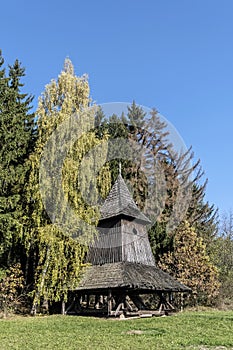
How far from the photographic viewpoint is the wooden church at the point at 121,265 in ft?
57.3

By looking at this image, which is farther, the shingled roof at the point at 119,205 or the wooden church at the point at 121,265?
the shingled roof at the point at 119,205

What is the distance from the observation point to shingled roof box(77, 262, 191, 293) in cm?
1680

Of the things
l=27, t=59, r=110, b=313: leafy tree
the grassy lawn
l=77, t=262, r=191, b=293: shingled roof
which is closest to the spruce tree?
l=27, t=59, r=110, b=313: leafy tree

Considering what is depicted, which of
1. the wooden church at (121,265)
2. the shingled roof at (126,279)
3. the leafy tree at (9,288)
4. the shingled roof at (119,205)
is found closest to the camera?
the shingled roof at (126,279)

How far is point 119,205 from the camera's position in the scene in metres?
20.5

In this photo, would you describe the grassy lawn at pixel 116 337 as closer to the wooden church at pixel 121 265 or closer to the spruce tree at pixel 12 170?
the wooden church at pixel 121 265

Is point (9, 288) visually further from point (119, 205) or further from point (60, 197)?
point (119, 205)

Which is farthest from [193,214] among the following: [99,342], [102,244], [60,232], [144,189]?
[99,342]

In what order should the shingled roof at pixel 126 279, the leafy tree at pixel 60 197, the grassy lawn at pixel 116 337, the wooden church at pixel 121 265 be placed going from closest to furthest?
the grassy lawn at pixel 116 337, the shingled roof at pixel 126 279, the wooden church at pixel 121 265, the leafy tree at pixel 60 197

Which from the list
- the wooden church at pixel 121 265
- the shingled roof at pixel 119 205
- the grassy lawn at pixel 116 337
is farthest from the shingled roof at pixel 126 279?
the grassy lawn at pixel 116 337

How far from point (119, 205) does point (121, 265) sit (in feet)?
11.5

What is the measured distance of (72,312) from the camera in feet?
63.0

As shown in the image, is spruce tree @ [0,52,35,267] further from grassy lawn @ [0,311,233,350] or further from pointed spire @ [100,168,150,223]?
grassy lawn @ [0,311,233,350]

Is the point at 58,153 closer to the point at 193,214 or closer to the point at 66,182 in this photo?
the point at 66,182
